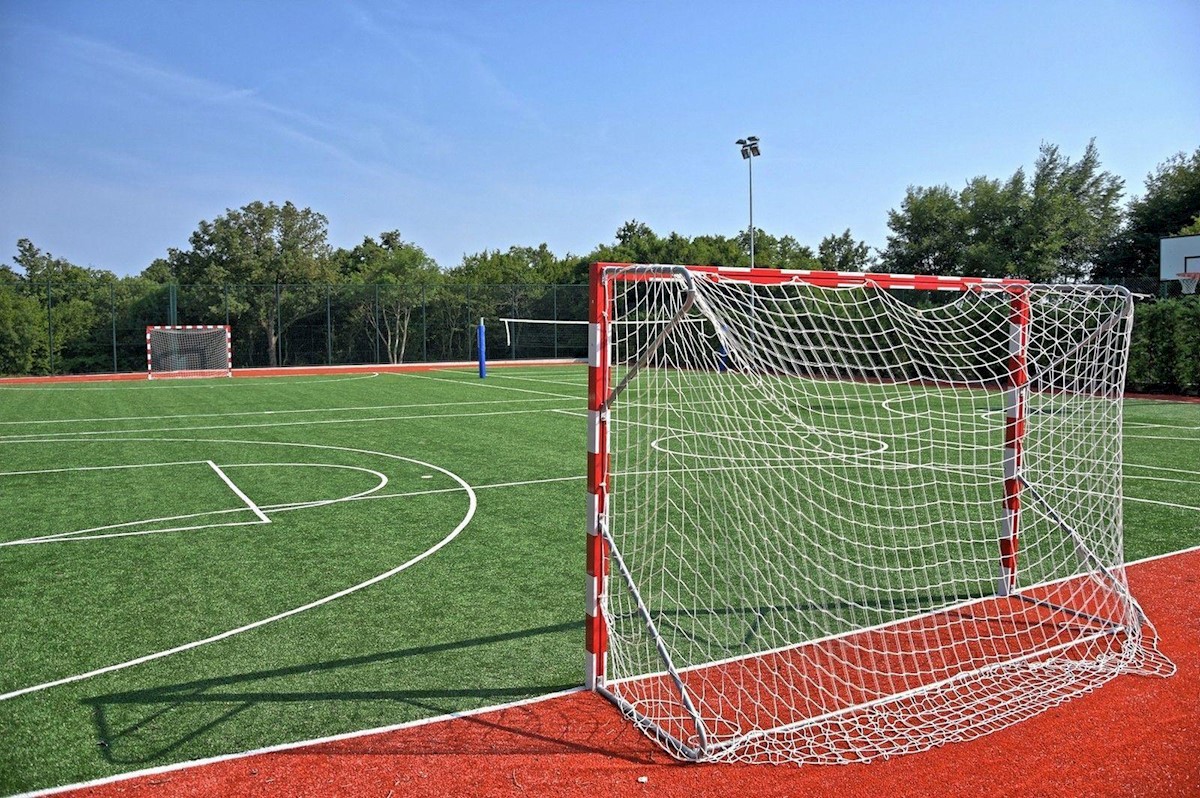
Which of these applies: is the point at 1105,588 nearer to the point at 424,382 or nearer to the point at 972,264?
the point at 424,382

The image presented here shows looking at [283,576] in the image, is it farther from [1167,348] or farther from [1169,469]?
[1167,348]

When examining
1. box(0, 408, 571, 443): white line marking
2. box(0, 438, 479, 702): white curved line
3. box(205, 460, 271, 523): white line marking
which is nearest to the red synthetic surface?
box(0, 438, 479, 702): white curved line

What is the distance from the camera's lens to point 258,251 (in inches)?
1799

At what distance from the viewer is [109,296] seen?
1277 inches

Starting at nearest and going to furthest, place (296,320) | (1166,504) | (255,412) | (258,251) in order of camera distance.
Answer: (1166,504), (255,412), (296,320), (258,251)

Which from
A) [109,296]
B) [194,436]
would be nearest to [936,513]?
[194,436]

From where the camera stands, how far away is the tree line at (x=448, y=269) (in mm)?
32438

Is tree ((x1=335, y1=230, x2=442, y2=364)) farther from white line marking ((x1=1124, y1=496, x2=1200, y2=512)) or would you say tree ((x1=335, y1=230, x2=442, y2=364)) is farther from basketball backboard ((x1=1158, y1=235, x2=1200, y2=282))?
white line marking ((x1=1124, y1=496, x2=1200, y2=512))

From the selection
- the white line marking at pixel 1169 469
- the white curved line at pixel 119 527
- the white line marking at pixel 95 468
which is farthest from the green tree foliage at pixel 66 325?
the white line marking at pixel 1169 469

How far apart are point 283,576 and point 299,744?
9.16 ft

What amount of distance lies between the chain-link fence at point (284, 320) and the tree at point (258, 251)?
7.82m

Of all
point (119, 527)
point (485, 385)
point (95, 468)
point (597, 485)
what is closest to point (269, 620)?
point (597, 485)

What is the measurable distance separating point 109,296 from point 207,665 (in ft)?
105

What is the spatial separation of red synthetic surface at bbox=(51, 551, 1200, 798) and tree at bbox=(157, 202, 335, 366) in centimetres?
4208
